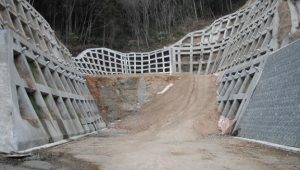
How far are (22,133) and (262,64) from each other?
Result: 11230 millimetres

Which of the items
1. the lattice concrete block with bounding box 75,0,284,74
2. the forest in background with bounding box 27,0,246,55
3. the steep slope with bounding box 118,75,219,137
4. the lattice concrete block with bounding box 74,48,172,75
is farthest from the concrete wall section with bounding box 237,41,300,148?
the forest in background with bounding box 27,0,246,55

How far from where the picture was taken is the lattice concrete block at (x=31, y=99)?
1150 cm

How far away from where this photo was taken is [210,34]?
4272 centimetres

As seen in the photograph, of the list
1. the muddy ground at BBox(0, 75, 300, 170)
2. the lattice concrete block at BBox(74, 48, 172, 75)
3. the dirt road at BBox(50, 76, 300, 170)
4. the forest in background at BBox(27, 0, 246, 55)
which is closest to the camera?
the muddy ground at BBox(0, 75, 300, 170)

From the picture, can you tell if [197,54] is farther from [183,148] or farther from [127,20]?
[183,148]

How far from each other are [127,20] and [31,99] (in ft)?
136

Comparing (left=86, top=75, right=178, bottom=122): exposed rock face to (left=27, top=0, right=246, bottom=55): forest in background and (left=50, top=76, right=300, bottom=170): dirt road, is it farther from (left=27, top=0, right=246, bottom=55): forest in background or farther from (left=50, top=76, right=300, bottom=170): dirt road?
(left=27, top=0, right=246, bottom=55): forest in background

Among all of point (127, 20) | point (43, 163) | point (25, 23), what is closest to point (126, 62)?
point (127, 20)

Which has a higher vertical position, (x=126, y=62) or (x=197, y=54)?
(x=126, y=62)

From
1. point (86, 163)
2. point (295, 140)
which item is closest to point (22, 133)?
point (86, 163)

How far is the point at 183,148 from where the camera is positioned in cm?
1433

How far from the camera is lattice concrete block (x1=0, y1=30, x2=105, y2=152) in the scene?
37.7 feet

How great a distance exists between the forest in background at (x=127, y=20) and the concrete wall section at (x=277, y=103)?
3168 cm

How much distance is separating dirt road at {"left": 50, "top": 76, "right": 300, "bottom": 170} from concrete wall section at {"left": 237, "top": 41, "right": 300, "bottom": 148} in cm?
76
